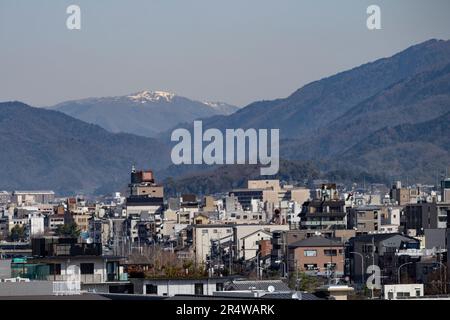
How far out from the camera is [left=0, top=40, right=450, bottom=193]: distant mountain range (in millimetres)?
104688

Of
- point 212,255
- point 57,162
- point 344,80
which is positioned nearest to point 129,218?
point 212,255

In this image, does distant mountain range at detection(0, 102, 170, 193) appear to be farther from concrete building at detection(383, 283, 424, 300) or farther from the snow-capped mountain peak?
concrete building at detection(383, 283, 424, 300)

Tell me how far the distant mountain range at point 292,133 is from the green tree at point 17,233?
19644 millimetres

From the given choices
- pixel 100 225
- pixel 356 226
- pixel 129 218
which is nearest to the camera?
pixel 356 226

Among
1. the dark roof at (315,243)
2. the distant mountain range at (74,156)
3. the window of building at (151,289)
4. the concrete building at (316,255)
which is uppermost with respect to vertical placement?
the distant mountain range at (74,156)

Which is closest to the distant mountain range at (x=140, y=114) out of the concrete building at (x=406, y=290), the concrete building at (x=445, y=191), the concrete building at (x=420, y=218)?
the concrete building at (x=445, y=191)

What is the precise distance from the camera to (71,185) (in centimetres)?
12344

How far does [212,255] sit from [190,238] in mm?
7325

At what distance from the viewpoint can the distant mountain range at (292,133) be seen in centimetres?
10469

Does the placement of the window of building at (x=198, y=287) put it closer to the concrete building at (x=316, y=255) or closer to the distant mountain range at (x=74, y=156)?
the concrete building at (x=316, y=255)

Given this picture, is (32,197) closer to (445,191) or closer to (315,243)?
(445,191)

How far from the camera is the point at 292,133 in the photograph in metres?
145
